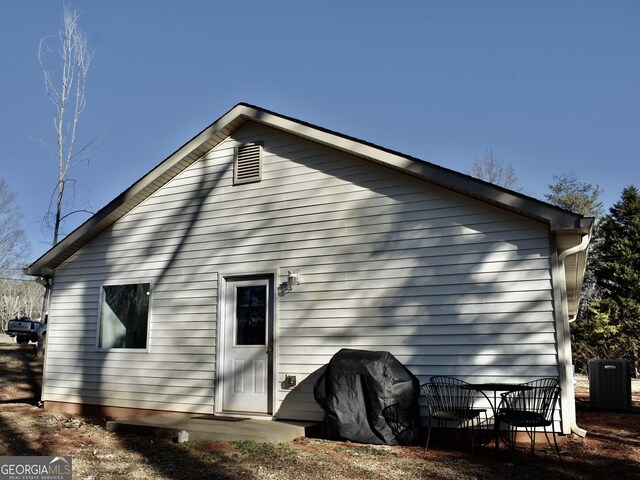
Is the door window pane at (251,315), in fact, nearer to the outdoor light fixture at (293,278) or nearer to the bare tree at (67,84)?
the outdoor light fixture at (293,278)

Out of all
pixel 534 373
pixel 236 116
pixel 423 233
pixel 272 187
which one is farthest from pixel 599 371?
pixel 236 116

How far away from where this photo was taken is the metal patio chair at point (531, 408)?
5328 millimetres

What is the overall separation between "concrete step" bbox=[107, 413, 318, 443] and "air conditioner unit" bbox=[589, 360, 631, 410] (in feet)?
20.1

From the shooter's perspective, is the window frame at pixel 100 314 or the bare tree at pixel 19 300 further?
the bare tree at pixel 19 300

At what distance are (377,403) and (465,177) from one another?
2915mm

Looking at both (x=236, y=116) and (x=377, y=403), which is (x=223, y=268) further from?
(x=377, y=403)

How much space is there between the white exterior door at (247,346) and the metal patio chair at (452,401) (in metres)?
2.46

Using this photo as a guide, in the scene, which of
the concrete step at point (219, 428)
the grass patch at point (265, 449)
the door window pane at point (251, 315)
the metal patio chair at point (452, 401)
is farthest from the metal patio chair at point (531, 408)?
the door window pane at point (251, 315)

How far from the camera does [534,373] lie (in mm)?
6055

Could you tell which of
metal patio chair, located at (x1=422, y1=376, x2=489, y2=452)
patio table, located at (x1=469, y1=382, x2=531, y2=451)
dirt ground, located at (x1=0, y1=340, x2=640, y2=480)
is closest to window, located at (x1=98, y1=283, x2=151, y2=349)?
dirt ground, located at (x1=0, y1=340, x2=640, y2=480)

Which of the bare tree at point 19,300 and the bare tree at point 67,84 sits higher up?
the bare tree at point 67,84

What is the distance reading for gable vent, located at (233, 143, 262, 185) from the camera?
833cm

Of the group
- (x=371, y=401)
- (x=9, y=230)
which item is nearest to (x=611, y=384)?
(x=371, y=401)

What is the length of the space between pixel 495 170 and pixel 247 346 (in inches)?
868
